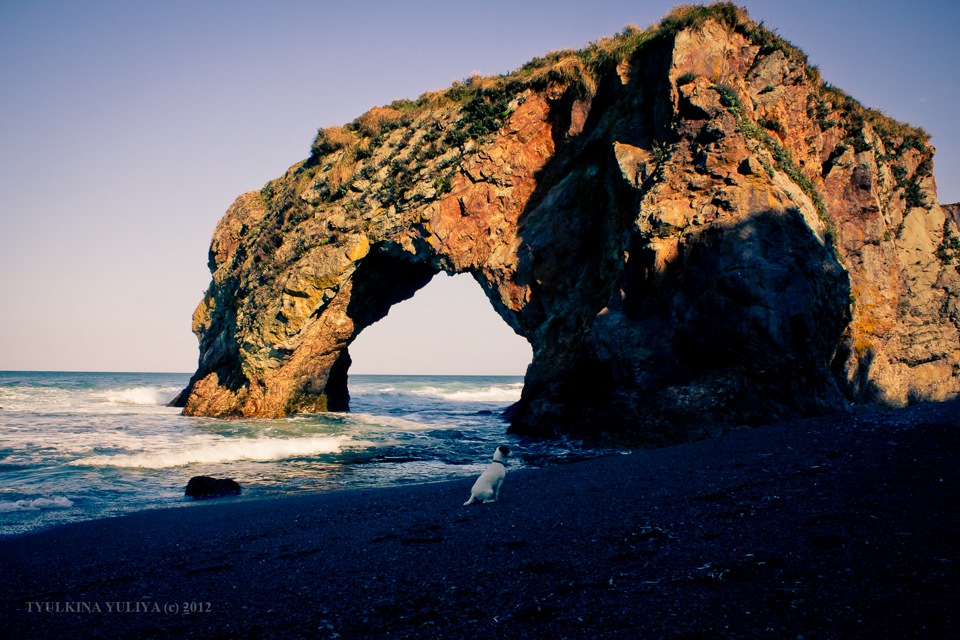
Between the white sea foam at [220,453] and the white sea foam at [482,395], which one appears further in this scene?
the white sea foam at [482,395]

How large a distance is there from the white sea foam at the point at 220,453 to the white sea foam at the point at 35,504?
2.74m

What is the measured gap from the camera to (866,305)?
15.2 metres

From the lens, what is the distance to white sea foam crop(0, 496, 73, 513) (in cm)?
657

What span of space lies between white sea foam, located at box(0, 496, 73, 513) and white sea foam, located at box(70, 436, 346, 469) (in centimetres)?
274

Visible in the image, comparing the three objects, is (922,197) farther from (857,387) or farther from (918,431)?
(918,431)

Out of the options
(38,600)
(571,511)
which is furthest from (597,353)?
(38,600)

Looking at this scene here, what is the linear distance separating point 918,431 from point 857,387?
10.4 m

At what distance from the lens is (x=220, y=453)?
36.5 feet

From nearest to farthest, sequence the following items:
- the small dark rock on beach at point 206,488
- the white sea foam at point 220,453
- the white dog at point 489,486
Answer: the white dog at point 489,486 → the small dark rock on beach at point 206,488 → the white sea foam at point 220,453

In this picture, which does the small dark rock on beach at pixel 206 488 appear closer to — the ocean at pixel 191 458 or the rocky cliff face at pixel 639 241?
the ocean at pixel 191 458

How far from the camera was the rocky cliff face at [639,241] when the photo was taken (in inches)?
442

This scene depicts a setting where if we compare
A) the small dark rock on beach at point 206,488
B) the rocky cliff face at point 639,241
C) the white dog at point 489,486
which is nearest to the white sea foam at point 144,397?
the rocky cliff face at point 639,241

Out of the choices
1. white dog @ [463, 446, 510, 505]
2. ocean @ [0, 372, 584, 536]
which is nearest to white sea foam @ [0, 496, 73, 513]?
ocean @ [0, 372, 584, 536]

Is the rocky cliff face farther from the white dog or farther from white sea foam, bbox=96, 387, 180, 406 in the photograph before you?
white sea foam, bbox=96, 387, 180, 406
